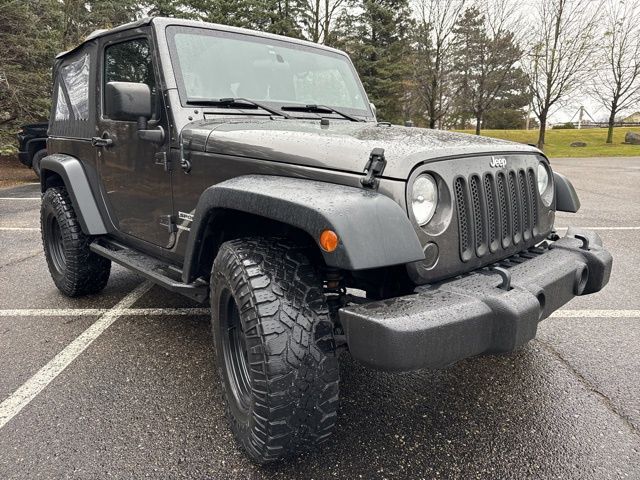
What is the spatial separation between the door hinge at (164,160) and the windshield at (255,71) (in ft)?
1.11

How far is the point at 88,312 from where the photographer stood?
374cm

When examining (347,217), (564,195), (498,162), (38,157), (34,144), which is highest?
(498,162)

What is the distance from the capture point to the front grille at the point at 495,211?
1.98 meters

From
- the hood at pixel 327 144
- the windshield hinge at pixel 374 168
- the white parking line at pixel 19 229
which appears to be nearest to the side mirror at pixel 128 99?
the hood at pixel 327 144

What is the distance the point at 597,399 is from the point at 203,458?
6.46 feet

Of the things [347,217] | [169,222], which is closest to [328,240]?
[347,217]

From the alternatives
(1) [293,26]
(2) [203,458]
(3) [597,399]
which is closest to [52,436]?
(2) [203,458]

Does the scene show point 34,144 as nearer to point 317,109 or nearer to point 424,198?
point 317,109

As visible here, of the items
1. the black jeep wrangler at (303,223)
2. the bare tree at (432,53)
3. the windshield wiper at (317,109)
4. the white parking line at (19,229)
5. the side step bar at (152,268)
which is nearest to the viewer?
the black jeep wrangler at (303,223)

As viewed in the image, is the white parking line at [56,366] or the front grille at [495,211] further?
the white parking line at [56,366]

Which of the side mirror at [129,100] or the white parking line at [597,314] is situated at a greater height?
the side mirror at [129,100]

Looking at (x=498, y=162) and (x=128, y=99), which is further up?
(x=128, y=99)

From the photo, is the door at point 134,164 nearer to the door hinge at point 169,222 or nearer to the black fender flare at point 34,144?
the door hinge at point 169,222

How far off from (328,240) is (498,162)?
1.00 meters
